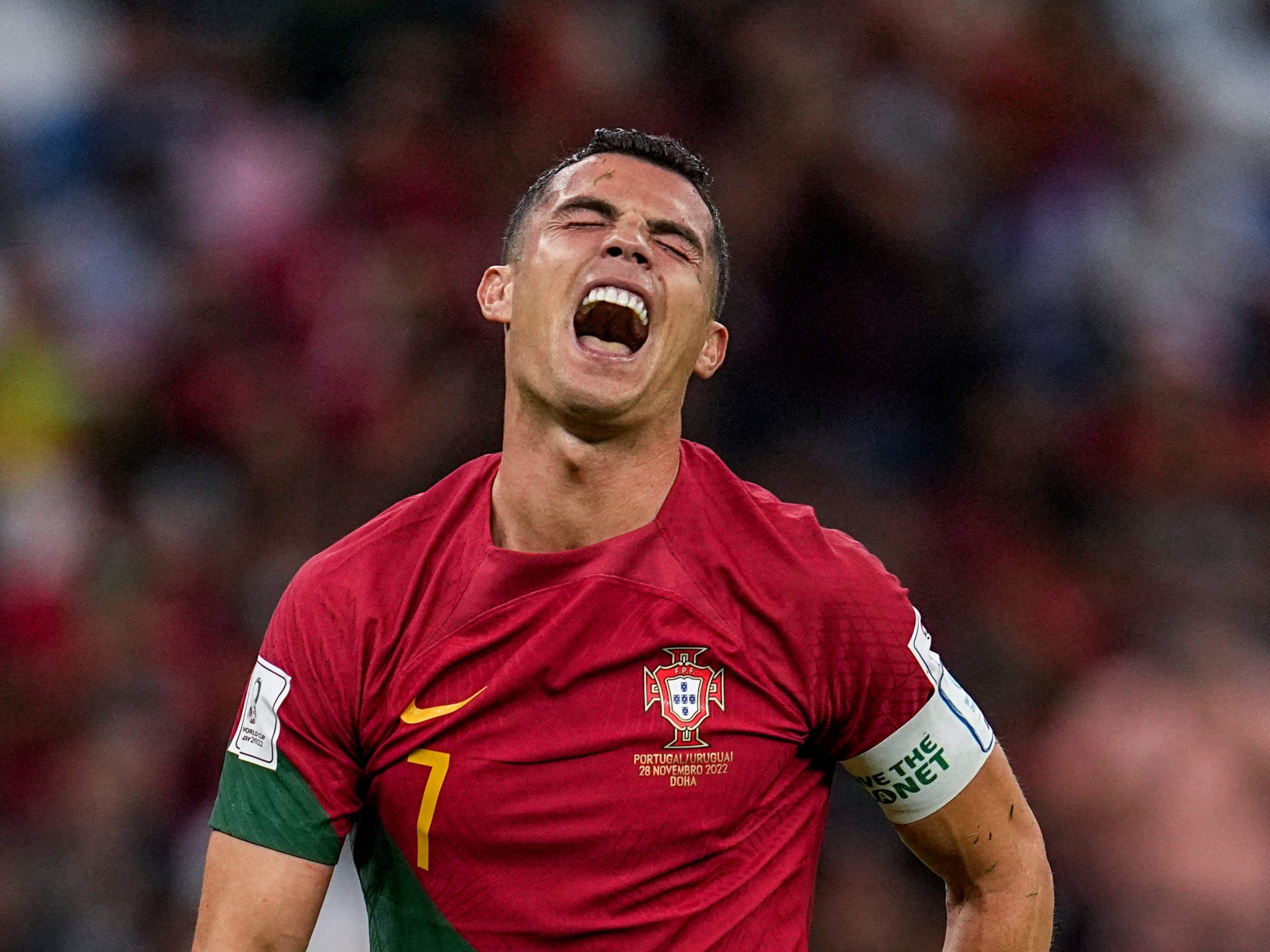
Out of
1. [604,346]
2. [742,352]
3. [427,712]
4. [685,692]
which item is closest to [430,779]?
[427,712]

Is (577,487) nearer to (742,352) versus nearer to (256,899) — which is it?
(256,899)

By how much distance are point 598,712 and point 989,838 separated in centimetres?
79

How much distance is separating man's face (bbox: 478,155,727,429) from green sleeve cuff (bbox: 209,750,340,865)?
0.81 metres

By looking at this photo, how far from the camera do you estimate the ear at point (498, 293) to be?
3.21 m

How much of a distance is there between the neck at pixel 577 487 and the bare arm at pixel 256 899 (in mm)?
680

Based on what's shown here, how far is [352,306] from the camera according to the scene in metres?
6.04

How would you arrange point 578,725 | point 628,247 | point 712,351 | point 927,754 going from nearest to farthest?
point 578,725, point 927,754, point 628,247, point 712,351

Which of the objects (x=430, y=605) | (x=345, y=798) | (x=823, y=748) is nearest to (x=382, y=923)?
(x=345, y=798)

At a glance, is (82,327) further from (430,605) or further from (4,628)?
(430,605)

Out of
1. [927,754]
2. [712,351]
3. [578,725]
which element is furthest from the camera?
[712,351]

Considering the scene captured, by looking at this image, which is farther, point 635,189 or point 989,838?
point 635,189

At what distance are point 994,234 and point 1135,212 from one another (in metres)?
0.57

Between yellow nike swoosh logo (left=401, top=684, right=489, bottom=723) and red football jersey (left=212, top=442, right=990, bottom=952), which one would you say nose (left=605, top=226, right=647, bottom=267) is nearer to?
red football jersey (left=212, top=442, right=990, bottom=952)

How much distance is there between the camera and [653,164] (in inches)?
125
